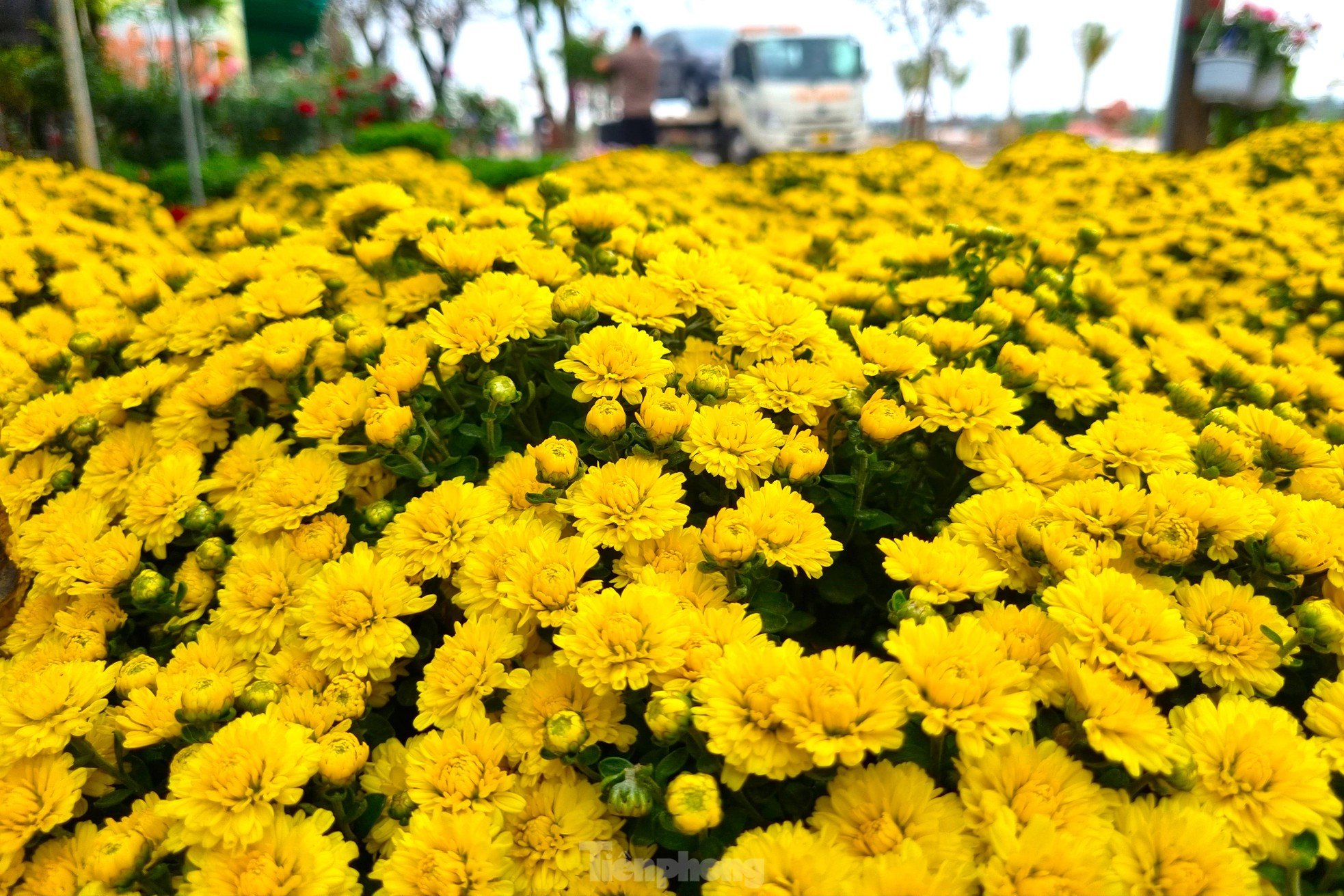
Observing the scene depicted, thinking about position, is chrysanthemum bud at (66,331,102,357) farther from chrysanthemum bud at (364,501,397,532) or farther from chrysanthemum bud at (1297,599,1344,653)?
chrysanthemum bud at (1297,599,1344,653)

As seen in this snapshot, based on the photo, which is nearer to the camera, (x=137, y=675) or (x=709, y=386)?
(x=137, y=675)

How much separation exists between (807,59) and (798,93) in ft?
3.04

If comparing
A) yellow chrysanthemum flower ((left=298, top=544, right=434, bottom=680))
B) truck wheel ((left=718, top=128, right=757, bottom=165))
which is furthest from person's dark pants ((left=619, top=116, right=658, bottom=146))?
yellow chrysanthemum flower ((left=298, top=544, right=434, bottom=680))

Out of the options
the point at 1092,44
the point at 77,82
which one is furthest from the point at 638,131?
the point at 1092,44

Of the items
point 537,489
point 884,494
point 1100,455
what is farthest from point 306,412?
point 1100,455

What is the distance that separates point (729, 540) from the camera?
42.1 inches

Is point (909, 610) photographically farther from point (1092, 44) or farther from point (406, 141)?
point (1092, 44)

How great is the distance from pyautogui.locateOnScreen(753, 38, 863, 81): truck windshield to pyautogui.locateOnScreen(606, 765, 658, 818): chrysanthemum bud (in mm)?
14708

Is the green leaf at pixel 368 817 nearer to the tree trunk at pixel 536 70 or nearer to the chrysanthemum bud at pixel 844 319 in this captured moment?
the chrysanthemum bud at pixel 844 319

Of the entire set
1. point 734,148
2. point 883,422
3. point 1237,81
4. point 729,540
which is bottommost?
point 729,540

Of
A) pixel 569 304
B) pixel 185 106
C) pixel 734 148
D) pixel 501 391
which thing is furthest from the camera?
pixel 734 148

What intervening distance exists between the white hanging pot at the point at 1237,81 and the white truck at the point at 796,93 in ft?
21.8

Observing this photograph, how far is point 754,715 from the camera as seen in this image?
865 mm

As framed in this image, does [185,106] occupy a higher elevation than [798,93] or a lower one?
lower
